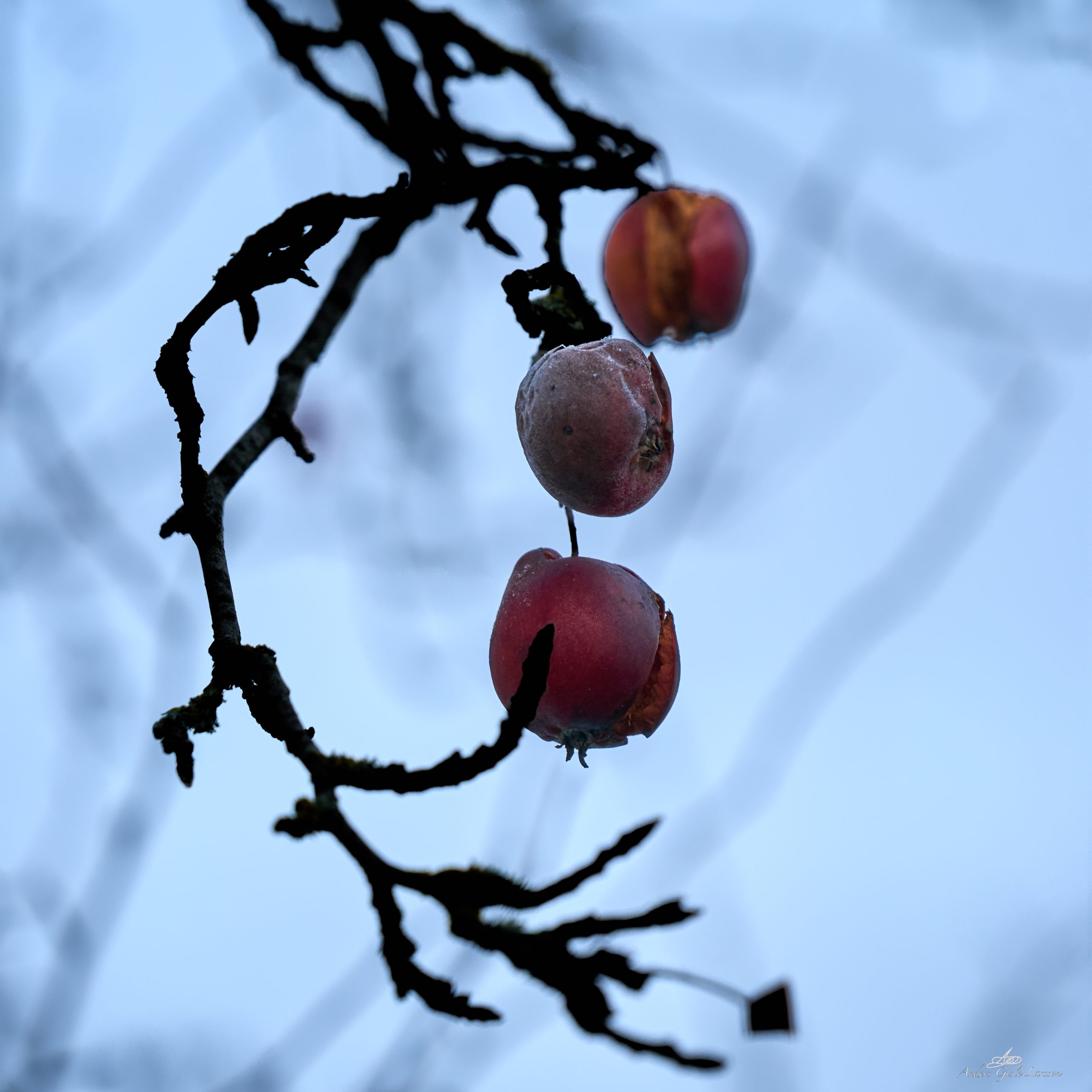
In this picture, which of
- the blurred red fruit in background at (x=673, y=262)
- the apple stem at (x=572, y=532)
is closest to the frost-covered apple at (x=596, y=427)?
the apple stem at (x=572, y=532)

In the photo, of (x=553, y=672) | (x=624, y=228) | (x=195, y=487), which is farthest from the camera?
(x=624, y=228)

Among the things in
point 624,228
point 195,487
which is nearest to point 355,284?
point 624,228

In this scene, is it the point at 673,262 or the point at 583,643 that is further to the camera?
the point at 673,262

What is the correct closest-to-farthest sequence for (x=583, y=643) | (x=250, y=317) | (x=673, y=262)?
(x=250, y=317) < (x=583, y=643) < (x=673, y=262)

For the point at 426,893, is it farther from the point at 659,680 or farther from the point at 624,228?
the point at 624,228

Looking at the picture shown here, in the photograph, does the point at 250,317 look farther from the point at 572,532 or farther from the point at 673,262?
the point at 673,262

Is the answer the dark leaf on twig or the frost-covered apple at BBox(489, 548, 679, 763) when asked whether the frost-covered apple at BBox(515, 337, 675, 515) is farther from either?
the dark leaf on twig

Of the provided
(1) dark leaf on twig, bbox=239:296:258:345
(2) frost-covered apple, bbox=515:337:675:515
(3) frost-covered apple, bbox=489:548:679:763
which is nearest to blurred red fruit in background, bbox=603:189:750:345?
(2) frost-covered apple, bbox=515:337:675:515

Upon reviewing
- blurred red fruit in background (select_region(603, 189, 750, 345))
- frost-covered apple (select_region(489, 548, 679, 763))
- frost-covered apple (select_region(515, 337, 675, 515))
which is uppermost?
blurred red fruit in background (select_region(603, 189, 750, 345))

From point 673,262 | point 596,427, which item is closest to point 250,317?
point 596,427
